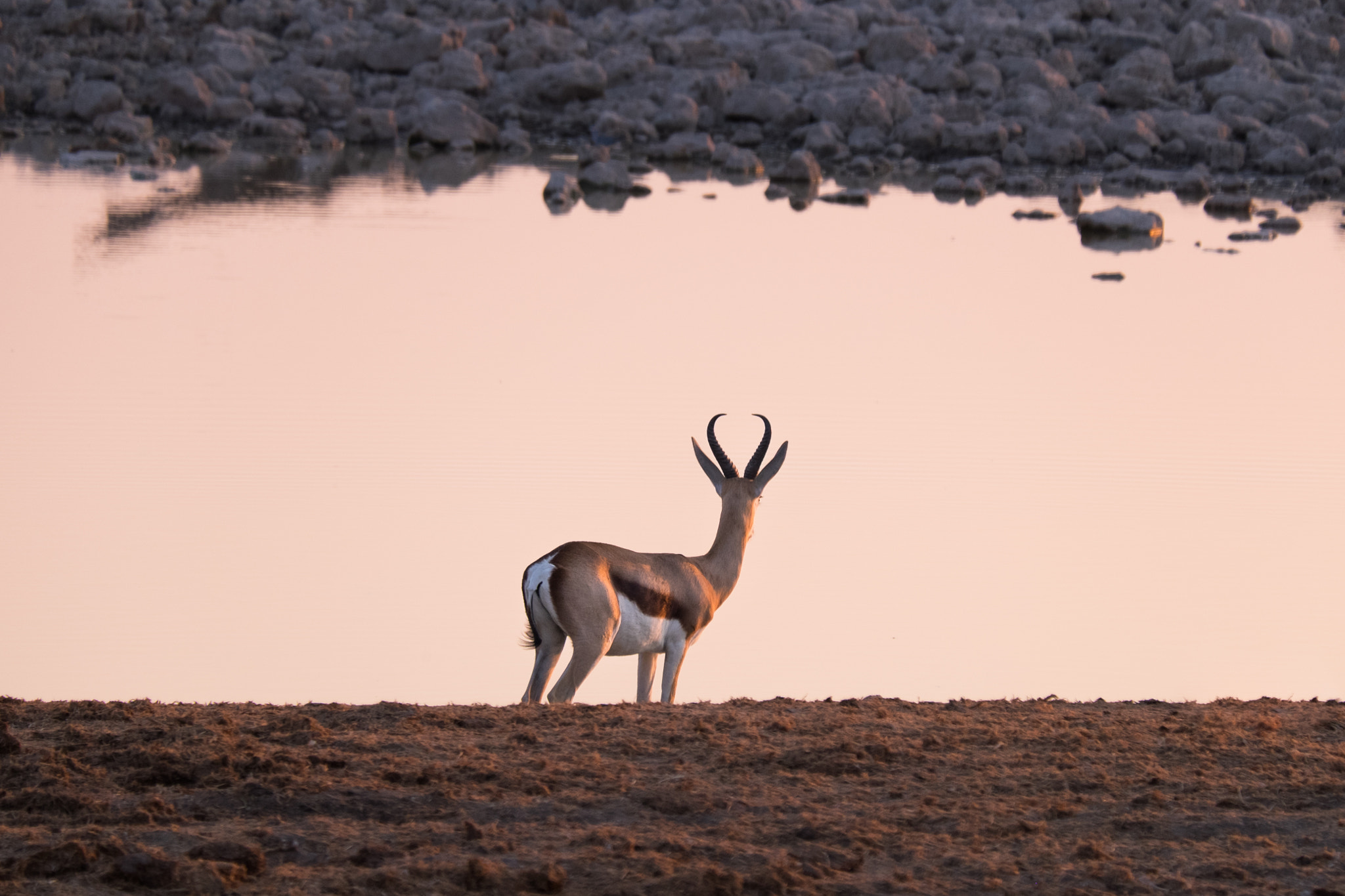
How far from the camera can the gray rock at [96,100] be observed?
23.5m

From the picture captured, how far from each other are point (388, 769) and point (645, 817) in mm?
694

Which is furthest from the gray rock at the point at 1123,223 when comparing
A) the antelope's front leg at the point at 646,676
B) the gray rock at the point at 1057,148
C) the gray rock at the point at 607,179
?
the antelope's front leg at the point at 646,676

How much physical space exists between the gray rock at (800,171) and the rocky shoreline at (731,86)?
0.14 ft

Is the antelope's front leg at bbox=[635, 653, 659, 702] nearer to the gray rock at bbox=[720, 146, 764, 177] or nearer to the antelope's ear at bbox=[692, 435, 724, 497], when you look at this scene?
the antelope's ear at bbox=[692, 435, 724, 497]

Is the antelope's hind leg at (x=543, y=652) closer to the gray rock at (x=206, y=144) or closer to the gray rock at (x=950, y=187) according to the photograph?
the gray rock at (x=950, y=187)

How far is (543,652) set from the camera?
5523 mm

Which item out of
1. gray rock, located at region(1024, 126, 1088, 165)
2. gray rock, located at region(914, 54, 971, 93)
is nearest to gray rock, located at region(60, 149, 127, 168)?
gray rock, located at region(1024, 126, 1088, 165)

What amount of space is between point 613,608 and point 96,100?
20.3m

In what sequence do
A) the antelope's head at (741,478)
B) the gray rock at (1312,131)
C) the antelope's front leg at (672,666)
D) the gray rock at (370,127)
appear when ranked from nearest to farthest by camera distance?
the antelope's front leg at (672,666) → the antelope's head at (741,478) → the gray rock at (370,127) → the gray rock at (1312,131)

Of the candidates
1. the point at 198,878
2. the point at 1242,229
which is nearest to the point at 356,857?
the point at 198,878

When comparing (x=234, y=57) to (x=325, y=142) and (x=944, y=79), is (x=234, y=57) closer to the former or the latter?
(x=325, y=142)

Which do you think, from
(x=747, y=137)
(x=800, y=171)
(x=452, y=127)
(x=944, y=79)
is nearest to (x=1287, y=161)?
(x=944, y=79)

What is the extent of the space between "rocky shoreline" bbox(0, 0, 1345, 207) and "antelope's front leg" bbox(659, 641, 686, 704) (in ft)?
44.4

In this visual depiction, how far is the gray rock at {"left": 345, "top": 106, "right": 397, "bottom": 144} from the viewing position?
77.9 ft
